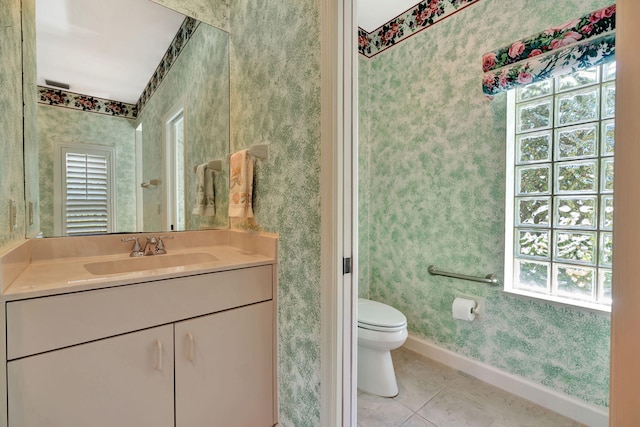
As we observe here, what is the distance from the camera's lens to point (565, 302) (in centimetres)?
143

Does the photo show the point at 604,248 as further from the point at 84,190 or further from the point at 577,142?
the point at 84,190

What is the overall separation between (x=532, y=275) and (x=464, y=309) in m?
0.43

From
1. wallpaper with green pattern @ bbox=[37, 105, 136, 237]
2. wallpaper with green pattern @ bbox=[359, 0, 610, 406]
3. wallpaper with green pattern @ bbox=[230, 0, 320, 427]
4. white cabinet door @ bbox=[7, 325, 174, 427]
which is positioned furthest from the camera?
wallpaper with green pattern @ bbox=[359, 0, 610, 406]

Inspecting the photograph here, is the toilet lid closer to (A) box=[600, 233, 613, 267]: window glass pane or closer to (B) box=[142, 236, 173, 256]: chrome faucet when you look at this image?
(A) box=[600, 233, 613, 267]: window glass pane

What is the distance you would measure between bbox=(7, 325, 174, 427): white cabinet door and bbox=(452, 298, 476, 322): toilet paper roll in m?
1.61

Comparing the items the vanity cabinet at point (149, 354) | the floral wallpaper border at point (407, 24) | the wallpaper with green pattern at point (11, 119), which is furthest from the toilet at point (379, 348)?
the floral wallpaper border at point (407, 24)

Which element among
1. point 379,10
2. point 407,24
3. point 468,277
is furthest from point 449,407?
point 379,10

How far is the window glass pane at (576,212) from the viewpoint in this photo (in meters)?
1.42

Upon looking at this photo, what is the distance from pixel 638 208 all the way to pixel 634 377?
249 mm

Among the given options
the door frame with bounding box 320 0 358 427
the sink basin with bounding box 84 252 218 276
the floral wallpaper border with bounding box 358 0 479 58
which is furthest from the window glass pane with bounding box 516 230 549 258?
the sink basin with bounding box 84 252 218 276

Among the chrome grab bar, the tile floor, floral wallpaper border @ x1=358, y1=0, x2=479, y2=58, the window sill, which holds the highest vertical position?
floral wallpaper border @ x1=358, y1=0, x2=479, y2=58

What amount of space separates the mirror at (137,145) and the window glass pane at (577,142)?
74.9 inches

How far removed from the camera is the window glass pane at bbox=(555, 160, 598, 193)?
141 centimetres

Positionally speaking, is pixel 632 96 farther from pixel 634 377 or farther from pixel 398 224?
pixel 398 224
